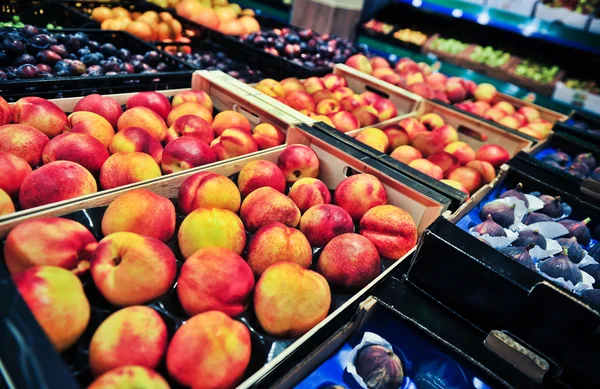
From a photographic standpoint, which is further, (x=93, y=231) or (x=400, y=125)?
(x=400, y=125)

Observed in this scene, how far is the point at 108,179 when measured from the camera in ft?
3.94

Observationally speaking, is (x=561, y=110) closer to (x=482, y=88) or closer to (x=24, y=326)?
(x=482, y=88)

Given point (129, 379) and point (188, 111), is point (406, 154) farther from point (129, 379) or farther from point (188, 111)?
point (129, 379)

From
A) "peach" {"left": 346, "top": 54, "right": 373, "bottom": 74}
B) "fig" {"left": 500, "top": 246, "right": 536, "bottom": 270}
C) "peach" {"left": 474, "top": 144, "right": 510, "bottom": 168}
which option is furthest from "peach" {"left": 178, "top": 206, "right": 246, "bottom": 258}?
"peach" {"left": 346, "top": 54, "right": 373, "bottom": 74}

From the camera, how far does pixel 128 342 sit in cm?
75

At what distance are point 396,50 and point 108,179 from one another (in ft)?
15.3

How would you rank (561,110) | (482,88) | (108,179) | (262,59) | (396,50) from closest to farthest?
(108,179) < (262,59) < (482,88) < (561,110) < (396,50)

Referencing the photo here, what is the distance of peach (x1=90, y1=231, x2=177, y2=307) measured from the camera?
85 cm

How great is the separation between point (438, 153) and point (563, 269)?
0.80 metres

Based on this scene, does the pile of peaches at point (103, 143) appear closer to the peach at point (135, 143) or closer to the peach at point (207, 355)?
the peach at point (135, 143)

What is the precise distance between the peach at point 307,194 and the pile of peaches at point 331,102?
24.4 inches

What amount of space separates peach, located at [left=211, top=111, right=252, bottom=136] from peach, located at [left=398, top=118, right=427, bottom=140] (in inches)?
35.3

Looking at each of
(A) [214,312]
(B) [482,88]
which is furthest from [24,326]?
(B) [482,88]

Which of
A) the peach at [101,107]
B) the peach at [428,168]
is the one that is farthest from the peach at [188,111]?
the peach at [428,168]
